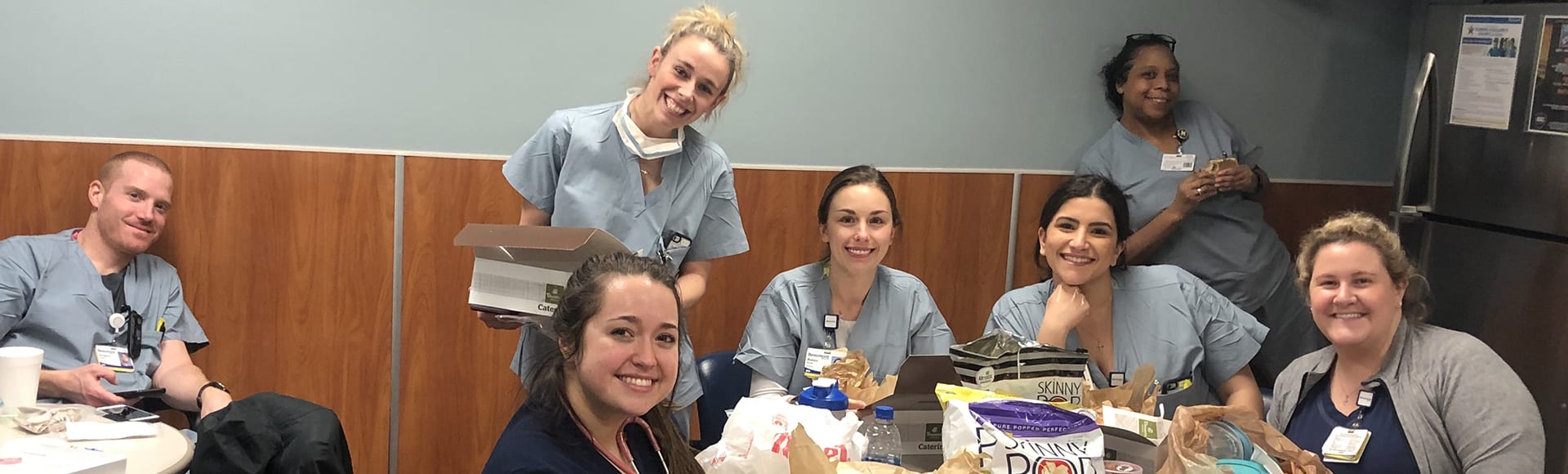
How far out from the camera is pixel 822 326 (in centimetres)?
287

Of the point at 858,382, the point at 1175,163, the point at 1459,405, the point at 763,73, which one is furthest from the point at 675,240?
the point at 1175,163

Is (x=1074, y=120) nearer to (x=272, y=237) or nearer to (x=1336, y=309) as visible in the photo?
(x=1336, y=309)

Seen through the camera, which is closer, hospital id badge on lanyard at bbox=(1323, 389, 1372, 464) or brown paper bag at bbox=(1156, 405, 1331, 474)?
brown paper bag at bbox=(1156, 405, 1331, 474)

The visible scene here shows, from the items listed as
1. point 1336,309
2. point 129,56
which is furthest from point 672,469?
point 129,56

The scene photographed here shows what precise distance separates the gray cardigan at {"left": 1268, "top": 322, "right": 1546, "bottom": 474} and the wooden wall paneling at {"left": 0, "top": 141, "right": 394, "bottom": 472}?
7.99 feet

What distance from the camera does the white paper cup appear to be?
2230 mm

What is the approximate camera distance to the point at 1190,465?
181 centimetres

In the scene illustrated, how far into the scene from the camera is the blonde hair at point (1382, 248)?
2.34 metres

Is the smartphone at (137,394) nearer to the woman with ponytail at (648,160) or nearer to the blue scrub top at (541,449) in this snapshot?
the woman with ponytail at (648,160)

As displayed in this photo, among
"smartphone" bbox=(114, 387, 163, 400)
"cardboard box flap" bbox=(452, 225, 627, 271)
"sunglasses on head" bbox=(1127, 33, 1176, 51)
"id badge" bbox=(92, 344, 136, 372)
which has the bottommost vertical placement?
"smartphone" bbox=(114, 387, 163, 400)

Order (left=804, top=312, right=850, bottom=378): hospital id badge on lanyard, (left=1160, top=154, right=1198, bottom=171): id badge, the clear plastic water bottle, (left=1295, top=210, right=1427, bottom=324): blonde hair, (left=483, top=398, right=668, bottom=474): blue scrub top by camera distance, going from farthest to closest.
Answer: (left=1160, top=154, right=1198, bottom=171): id badge → (left=804, top=312, right=850, bottom=378): hospital id badge on lanyard → (left=1295, top=210, right=1427, bottom=324): blonde hair → the clear plastic water bottle → (left=483, top=398, right=668, bottom=474): blue scrub top

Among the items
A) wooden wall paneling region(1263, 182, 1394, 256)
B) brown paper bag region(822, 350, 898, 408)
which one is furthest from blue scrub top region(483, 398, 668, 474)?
wooden wall paneling region(1263, 182, 1394, 256)

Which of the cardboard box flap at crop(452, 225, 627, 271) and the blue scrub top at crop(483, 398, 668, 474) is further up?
the cardboard box flap at crop(452, 225, 627, 271)

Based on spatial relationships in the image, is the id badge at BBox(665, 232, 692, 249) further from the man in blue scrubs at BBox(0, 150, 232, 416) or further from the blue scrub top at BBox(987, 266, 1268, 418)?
the man in blue scrubs at BBox(0, 150, 232, 416)
